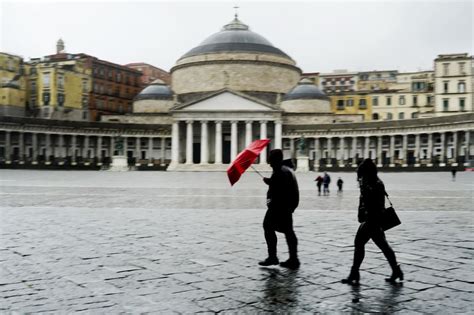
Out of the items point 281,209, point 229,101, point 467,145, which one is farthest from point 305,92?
point 281,209

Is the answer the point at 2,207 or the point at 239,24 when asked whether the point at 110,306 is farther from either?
the point at 239,24

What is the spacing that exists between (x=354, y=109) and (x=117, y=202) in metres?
72.9

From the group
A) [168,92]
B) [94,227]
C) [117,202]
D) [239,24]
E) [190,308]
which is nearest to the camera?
[190,308]

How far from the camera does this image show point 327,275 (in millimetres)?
6703

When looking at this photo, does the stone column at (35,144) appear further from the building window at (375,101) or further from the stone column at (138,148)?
the building window at (375,101)

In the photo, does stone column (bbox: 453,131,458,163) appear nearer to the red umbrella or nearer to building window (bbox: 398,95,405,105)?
building window (bbox: 398,95,405,105)

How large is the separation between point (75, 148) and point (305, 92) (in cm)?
3450

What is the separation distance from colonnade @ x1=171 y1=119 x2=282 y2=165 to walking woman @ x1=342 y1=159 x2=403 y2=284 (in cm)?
6157

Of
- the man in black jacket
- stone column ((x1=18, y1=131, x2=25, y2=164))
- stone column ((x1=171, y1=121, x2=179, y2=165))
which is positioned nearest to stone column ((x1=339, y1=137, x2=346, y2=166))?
stone column ((x1=171, y1=121, x2=179, y2=165))

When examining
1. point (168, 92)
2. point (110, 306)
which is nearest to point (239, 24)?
point (168, 92)

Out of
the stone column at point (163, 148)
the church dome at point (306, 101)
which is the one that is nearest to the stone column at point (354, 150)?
the church dome at point (306, 101)

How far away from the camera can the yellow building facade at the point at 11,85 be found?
2657 inches

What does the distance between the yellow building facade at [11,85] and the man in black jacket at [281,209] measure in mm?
67804

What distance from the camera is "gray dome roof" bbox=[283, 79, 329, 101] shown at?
78.2 m
